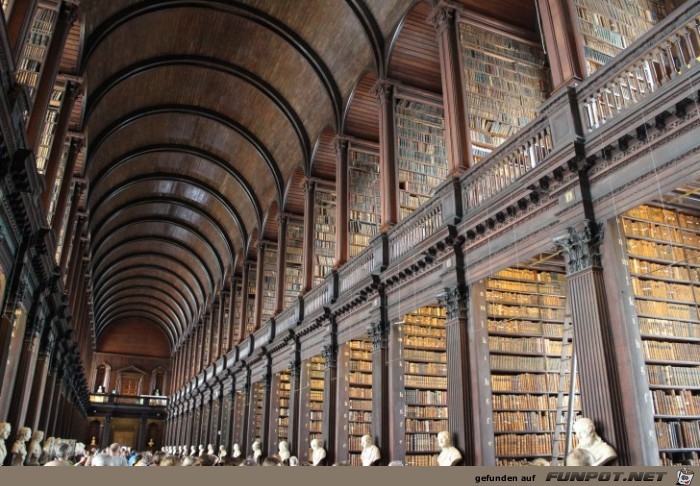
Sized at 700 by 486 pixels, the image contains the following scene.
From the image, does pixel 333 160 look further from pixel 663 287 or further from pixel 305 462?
pixel 663 287

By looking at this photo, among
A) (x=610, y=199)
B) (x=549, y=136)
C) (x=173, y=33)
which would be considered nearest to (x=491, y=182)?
(x=549, y=136)

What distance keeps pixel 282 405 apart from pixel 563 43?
1132cm

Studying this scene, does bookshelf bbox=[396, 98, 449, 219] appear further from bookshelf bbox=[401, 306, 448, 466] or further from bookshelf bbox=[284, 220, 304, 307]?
bookshelf bbox=[284, 220, 304, 307]

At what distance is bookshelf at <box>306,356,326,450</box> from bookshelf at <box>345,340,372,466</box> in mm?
1656

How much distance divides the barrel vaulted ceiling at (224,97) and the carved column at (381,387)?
4.88 meters

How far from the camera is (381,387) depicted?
862 cm

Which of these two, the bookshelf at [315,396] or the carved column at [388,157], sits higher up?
the carved column at [388,157]

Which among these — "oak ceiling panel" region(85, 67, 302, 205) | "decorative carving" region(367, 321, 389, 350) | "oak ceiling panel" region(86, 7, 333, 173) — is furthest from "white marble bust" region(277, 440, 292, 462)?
"oak ceiling panel" region(85, 67, 302, 205)

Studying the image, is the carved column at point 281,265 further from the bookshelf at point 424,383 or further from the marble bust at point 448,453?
the marble bust at point 448,453

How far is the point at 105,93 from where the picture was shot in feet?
42.3

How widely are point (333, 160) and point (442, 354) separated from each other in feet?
20.7

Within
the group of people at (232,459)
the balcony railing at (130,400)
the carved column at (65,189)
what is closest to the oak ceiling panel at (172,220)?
the carved column at (65,189)

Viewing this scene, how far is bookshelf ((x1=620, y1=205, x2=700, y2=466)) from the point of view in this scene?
522 centimetres

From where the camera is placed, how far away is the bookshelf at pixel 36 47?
336 inches
